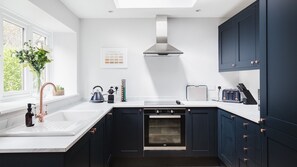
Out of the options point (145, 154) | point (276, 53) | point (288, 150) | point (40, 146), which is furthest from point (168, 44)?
point (40, 146)

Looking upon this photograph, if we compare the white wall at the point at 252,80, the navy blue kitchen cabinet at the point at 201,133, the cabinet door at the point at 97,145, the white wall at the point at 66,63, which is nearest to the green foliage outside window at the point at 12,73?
the white wall at the point at 66,63

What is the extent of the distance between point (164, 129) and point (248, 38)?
5.52 feet

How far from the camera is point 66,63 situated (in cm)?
360

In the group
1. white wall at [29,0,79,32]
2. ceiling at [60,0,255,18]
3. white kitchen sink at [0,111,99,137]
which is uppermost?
ceiling at [60,0,255,18]

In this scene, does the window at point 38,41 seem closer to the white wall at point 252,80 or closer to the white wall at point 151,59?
the white wall at point 151,59

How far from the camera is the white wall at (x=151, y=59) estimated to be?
3803 millimetres

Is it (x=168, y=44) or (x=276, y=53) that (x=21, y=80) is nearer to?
(x=168, y=44)

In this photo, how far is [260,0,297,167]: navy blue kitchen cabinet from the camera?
4.77 ft

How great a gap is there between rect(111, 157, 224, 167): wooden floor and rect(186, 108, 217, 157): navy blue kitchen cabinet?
0.13m

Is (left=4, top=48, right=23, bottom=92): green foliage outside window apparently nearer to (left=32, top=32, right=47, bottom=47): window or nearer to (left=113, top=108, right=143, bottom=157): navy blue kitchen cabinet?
(left=32, top=32, right=47, bottom=47): window

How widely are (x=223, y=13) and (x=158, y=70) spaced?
4.60 ft

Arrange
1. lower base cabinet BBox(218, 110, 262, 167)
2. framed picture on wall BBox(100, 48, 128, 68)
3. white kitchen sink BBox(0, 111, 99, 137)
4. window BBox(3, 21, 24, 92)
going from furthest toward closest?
framed picture on wall BBox(100, 48, 128, 68) → window BBox(3, 21, 24, 92) → lower base cabinet BBox(218, 110, 262, 167) → white kitchen sink BBox(0, 111, 99, 137)

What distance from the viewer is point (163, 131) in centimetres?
325

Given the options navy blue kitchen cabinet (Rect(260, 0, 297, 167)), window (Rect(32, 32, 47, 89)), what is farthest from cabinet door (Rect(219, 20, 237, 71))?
window (Rect(32, 32, 47, 89))
